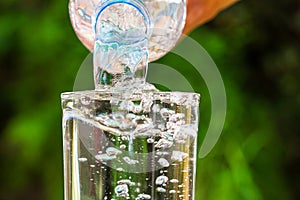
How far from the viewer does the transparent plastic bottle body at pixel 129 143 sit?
1.71 feet

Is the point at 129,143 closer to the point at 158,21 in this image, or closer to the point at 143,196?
the point at 143,196

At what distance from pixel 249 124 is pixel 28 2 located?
22.2 inches

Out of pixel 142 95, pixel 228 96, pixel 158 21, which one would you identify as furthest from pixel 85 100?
pixel 228 96

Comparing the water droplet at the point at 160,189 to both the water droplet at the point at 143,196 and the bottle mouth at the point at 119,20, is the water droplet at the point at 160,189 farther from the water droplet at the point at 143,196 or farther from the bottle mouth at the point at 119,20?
the bottle mouth at the point at 119,20

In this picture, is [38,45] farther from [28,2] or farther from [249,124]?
[249,124]

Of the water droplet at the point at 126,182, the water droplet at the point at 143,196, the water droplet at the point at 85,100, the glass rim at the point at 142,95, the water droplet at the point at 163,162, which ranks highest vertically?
the glass rim at the point at 142,95

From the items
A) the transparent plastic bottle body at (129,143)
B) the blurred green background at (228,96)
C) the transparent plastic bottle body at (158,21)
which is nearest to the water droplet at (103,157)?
the transparent plastic bottle body at (129,143)

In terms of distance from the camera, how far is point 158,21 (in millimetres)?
668

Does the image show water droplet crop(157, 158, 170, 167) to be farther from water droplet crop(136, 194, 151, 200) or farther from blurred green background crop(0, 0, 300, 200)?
blurred green background crop(0, 0, 300, 200)

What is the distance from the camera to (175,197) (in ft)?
1.76

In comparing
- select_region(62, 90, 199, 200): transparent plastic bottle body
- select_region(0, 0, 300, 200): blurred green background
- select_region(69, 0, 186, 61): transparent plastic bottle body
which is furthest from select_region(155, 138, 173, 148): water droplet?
select_region(0, 0, 300, 200): blurred green background

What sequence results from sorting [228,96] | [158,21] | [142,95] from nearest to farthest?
[142,95] → [158,21] → [228,96]

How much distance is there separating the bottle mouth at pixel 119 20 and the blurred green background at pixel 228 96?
2.39 feet

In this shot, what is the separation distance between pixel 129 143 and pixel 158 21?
7.2 inches
